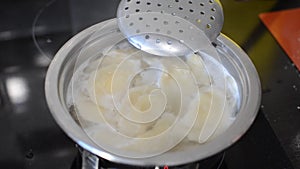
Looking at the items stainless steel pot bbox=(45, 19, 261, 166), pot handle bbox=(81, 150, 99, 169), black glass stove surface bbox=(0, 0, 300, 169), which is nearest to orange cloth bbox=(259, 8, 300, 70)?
Result: black glass stove surface bbox=(0, 0, 300, 169)

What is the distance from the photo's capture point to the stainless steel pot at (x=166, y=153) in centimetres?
47

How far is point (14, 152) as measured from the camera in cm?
63

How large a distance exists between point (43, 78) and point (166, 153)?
336mm

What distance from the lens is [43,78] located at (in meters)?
0.74

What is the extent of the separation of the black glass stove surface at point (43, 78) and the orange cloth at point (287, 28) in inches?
0.6

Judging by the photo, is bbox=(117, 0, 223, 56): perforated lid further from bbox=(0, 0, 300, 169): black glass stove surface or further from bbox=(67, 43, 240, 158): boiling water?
bbox=(0, 0, 300, 169): black glass stove surface

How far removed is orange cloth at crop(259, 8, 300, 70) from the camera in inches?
32.1

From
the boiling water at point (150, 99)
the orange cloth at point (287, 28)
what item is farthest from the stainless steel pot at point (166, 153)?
the orange cloth at point (287, 28)

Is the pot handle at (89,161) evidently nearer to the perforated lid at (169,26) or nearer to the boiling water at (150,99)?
the boiling water at (150,99)

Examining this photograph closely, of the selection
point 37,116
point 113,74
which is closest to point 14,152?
point 37,116

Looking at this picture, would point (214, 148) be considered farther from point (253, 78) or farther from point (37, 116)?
point (37, 116)

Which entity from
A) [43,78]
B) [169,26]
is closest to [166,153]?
[169,26]

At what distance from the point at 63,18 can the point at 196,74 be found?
13.4 inches

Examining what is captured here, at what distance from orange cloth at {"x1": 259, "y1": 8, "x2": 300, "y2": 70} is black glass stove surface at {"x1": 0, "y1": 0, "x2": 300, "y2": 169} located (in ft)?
0.05
